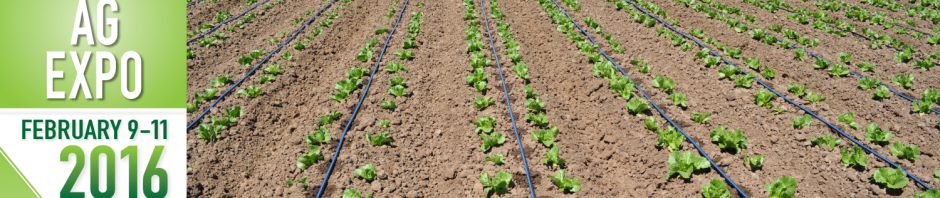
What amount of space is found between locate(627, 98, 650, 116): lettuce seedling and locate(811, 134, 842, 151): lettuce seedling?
1535mm

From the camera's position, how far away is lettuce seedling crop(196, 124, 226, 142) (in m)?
4.47

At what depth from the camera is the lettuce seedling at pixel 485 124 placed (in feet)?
14.7

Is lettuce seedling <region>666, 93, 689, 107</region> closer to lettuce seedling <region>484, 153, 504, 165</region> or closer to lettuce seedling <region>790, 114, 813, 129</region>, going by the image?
lettuce seedling <region>790, 114, 813, 129</region>

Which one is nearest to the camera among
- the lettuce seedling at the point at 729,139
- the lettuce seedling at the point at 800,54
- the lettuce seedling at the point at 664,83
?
the lettuce seedling at the point at 729,139

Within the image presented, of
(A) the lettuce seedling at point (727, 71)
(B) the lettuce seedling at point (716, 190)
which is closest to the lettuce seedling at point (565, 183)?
(B) the lettuce seedling at point (716, 190)

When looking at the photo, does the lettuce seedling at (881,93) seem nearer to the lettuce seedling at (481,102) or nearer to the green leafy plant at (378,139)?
the lettuce seedling at (481,102)

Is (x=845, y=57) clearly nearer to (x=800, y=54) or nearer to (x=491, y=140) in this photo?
(x=800, y=54)

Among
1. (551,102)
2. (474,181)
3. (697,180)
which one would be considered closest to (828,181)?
(697,180)

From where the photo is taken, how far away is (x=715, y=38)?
7.35 metres

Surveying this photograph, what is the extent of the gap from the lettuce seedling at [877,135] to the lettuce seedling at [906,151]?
0.46ft

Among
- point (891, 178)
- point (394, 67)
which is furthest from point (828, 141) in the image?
point (394, 67)

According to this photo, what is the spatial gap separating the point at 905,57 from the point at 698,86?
340 cm

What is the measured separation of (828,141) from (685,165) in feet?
5.12

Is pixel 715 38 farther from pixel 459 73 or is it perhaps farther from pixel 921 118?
pixel 459 73
